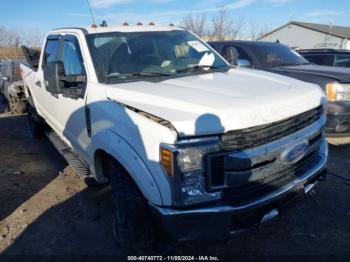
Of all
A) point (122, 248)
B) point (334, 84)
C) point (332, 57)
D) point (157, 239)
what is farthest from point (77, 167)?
point (332, 57)

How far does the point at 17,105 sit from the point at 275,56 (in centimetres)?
716

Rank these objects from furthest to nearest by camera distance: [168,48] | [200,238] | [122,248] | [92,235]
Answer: [168,48] → [92,235] → [122,248] → [200,238]

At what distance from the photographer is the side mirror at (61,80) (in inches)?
133

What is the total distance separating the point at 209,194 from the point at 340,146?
432 cm

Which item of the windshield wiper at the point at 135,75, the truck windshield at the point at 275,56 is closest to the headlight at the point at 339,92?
the truck windshield at the point at 275,56

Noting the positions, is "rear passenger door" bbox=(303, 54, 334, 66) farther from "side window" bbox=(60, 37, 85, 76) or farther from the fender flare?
the fender flare

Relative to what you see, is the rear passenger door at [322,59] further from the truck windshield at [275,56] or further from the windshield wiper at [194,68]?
the windshield wiper at [194,68]

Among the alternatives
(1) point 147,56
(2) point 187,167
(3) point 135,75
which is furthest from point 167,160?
(1) point 147,56

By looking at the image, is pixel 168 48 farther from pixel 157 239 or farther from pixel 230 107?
pixel 157 239

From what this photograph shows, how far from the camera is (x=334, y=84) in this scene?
5621mm

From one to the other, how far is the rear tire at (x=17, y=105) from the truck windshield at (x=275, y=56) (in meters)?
6.65

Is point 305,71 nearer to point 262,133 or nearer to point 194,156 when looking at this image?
point 262,133

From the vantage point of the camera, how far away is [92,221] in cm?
382

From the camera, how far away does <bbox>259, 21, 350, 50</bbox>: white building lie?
4441 centimetres
